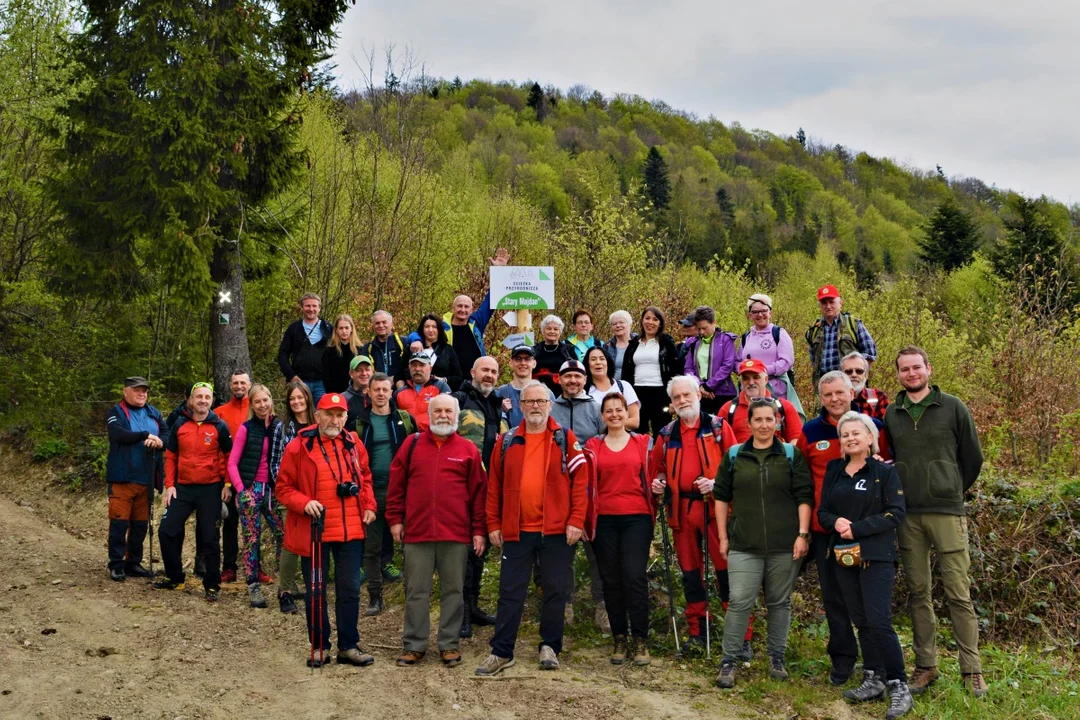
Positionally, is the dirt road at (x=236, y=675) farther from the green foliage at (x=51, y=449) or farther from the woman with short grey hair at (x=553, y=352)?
the green foliage at (x=51, y=449)

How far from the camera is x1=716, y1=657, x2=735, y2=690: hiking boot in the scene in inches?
232

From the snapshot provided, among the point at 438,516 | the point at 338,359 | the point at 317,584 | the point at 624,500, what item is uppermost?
the point at 338,359

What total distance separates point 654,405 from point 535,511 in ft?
7.89

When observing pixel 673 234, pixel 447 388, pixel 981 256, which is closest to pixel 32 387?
pixel 447 388

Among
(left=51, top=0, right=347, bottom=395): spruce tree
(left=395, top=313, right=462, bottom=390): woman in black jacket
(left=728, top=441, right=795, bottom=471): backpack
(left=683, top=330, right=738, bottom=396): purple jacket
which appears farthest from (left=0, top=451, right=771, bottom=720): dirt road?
(left=51, top=0, right=347, bottom=395): spruce tree

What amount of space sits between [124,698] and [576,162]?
60564 millimetres

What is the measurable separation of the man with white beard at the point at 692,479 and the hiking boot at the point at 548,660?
3.46ft

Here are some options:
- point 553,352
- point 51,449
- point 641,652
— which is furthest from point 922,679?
point 51,449

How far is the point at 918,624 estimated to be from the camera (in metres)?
5.82

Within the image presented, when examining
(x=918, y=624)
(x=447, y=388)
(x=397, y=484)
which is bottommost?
(x=918, y=624)

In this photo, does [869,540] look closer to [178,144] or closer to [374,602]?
[374,602]

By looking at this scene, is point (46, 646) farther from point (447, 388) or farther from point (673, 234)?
point (673, 234)

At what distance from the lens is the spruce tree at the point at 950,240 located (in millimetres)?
43906

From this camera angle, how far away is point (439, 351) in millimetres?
8500
